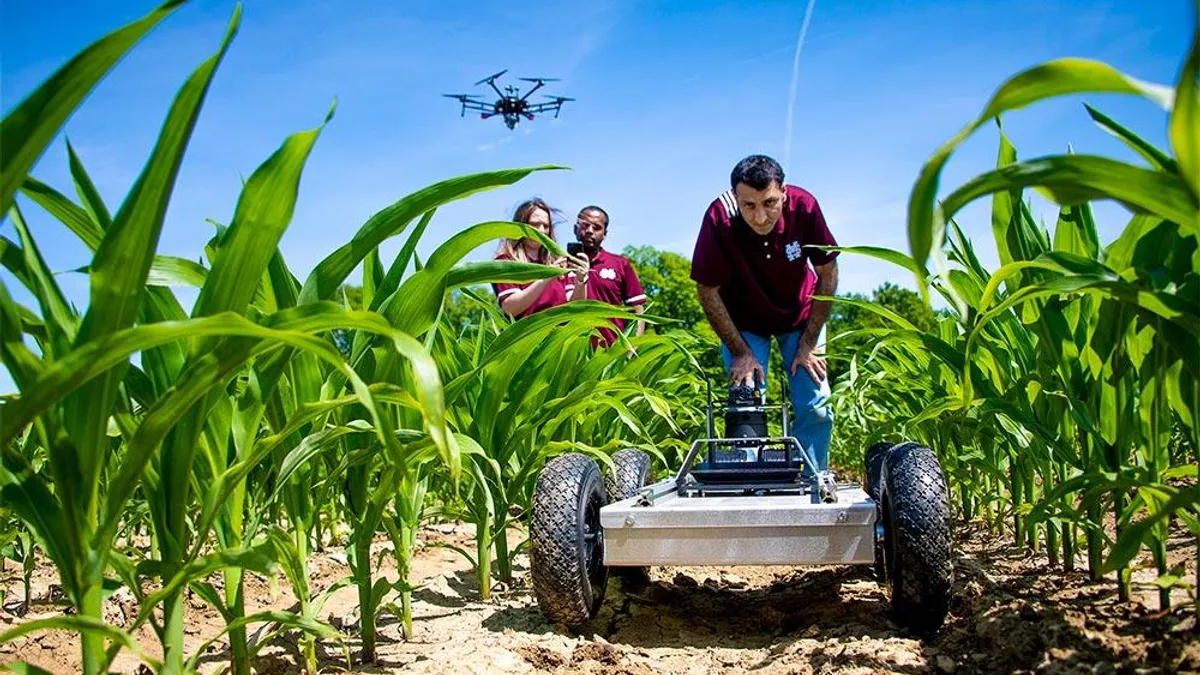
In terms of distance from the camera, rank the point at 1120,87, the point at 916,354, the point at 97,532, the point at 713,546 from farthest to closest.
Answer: the point at 916,354 < the point at 713,546 < the point at 97,532 < the point at 1120,87

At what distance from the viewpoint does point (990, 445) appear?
3.15m

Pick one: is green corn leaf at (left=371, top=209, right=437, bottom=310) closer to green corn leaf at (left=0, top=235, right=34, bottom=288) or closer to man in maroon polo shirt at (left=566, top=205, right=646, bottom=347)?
green corn leaf at (left=0, top=235, right=34, bottom=288)

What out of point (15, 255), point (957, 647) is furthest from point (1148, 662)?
point (15, 255)

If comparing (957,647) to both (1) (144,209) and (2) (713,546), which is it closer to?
(2) (713,546)

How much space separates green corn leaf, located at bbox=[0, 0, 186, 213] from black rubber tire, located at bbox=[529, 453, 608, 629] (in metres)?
1.56

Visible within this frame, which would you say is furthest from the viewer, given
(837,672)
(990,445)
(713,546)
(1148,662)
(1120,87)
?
(990,445)

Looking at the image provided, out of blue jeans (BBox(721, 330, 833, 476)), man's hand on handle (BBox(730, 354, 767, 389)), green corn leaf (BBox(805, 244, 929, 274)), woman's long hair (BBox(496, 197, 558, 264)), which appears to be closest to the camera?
green corn leaf (BBox(805, 244, 929, 274))

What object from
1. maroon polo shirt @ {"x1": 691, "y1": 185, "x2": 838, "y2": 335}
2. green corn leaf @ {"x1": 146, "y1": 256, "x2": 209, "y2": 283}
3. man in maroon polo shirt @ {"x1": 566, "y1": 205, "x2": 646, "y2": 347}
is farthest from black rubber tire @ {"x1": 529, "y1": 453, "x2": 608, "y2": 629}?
man in maroon polo shirt @ {"x1": 566, "y1": 205, "x2": 646, "y2": 347}

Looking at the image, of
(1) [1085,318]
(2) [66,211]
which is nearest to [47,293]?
(2) [66,211]

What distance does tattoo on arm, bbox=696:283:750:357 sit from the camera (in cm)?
370

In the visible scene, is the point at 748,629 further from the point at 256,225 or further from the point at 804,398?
the point at 256,225

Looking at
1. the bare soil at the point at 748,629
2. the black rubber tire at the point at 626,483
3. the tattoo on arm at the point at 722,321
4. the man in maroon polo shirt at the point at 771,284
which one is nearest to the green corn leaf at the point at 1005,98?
the bare soil at the point at 748,629

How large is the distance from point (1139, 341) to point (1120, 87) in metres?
0.95

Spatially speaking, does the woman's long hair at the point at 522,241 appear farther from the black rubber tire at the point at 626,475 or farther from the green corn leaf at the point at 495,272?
the green corn leaf at the point at 495,272
